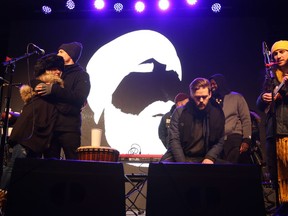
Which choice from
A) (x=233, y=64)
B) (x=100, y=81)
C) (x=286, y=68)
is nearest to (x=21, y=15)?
(x=100, y=81)

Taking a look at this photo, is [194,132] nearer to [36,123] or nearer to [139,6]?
[36,123]

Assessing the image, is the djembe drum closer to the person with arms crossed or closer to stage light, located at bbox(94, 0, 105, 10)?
the person with arms crossed

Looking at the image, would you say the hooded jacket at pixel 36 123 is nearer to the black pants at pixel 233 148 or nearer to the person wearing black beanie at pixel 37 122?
the person wearing black beanie at pixel 37 122

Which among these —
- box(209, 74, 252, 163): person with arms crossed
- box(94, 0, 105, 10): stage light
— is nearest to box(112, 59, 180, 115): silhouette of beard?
box(94, 0, 105, 10): stage light

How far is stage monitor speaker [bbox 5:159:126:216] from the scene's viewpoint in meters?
2.58

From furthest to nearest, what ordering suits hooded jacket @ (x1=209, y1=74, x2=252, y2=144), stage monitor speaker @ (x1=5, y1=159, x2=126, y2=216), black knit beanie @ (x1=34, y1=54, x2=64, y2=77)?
hooded jacket @ (x1=209, y1=74, x2=252, y2=144) → black knit beanie @ (x1=34, y1=54, x2=64, y2=77) → stage monitor speaker @ (x1=5, y1=159, x2=126, y2=216)

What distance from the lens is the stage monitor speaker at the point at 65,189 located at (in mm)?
2584

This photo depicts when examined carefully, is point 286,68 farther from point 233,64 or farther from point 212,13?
point 212,13

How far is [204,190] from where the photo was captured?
8.93ft

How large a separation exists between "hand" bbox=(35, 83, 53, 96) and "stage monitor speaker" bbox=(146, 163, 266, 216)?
1496mm

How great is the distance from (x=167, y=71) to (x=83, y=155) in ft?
11.3

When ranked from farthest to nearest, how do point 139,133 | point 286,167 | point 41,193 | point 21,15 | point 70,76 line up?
point 21,15, point 139,133, point 70,76, point 286,167, point 41,193

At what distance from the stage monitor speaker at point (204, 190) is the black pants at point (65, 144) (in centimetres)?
122

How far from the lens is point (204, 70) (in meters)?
7.18
